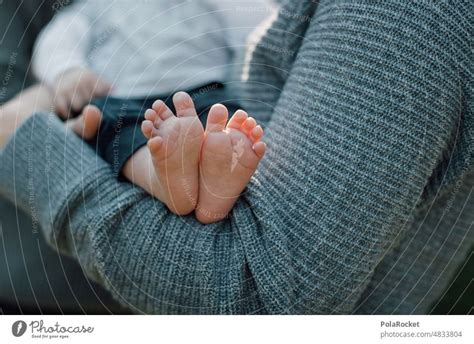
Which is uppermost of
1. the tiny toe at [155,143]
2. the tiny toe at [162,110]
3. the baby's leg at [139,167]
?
the tiny toe at [162,110]

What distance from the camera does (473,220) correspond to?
55cm

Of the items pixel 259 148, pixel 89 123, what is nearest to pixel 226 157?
pixel 259 148

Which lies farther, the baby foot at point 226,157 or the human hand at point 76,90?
the human hand at point 76,90

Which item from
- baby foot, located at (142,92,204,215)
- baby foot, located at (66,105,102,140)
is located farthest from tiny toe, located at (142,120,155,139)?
baby foot, located at (66,105,102,140)

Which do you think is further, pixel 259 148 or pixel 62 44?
pixel 62 44

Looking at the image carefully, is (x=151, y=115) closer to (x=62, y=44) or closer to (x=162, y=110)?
(x=162, y=110)

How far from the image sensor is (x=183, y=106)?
47cm

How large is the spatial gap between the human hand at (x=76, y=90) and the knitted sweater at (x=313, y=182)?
0.03 metres

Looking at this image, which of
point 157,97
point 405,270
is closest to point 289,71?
point 157,97

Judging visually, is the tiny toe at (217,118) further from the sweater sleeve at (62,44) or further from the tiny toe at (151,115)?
the sweater sleeve at (62,44)

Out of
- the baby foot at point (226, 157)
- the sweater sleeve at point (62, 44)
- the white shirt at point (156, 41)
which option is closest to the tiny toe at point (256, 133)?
the baby foot at point (226, 157)

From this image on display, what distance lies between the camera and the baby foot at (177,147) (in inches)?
17.9

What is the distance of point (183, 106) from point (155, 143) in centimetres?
4

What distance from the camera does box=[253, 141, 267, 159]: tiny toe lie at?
1.47 feet
